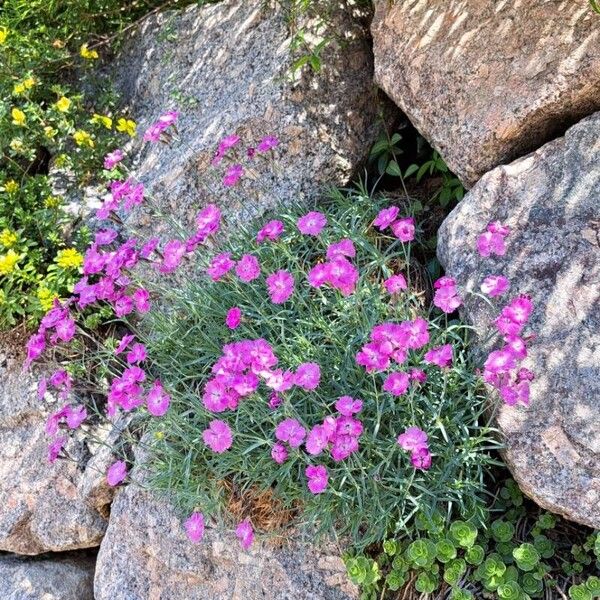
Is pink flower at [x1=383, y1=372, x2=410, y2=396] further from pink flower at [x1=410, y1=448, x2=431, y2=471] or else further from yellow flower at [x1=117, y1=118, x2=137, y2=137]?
yellow flower at [x1=117, y1=118, x2=137, y2=137]

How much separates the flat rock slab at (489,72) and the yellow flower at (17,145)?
1.65 m

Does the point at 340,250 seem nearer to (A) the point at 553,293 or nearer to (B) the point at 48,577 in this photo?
(A) the point at 553,293

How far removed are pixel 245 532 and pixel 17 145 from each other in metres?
2.06

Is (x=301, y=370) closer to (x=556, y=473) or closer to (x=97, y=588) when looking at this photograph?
(x=556, y=473)

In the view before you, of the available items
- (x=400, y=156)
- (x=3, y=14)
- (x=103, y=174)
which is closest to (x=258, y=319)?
(x=400, y=156)

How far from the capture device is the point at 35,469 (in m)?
3.04

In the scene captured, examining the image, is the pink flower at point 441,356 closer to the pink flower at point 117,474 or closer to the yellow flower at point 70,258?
the pink flower at point 117,474

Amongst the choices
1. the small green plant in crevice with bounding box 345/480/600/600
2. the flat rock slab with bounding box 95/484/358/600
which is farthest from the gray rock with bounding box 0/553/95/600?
the small green plant in crevice with bounding box 345/480/600/600

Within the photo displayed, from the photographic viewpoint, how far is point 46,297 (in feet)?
9.85

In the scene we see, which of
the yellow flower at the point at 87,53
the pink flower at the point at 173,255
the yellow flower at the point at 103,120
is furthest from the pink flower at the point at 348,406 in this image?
the yellow flower at the point at 87,53

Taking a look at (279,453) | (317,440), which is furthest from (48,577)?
(317,440)

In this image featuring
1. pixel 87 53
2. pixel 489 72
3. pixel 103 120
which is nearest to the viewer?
pixel 489 72

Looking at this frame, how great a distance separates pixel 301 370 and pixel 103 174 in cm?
170

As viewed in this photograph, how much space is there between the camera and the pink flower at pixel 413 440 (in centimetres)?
207
